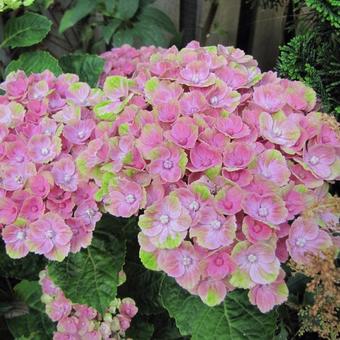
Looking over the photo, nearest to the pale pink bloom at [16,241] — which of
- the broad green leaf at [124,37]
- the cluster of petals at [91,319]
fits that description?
the cluster of petals at [91,319]

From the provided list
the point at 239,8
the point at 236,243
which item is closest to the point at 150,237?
the point at 236,243

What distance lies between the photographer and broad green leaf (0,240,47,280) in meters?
1.10

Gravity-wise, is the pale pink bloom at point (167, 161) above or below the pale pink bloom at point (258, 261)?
above

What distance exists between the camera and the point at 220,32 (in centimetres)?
163

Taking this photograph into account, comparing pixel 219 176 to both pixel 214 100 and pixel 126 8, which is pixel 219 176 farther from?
pixel 126 8

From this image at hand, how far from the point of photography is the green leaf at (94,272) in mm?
952

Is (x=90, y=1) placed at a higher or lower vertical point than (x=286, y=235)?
higher

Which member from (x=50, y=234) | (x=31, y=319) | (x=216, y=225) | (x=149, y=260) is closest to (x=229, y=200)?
(x=216, y=225)

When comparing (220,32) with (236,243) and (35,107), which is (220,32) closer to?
(35,107)

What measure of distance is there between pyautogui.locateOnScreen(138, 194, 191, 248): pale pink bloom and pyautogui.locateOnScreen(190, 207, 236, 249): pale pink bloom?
19mm

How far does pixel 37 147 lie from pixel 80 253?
212 mm

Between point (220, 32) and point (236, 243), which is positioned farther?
point (220, 32)

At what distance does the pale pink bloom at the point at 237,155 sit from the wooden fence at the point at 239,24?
28.9 inches

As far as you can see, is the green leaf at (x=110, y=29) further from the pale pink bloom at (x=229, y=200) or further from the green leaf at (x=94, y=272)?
the pale pink bloom at (x=229, y=200)
